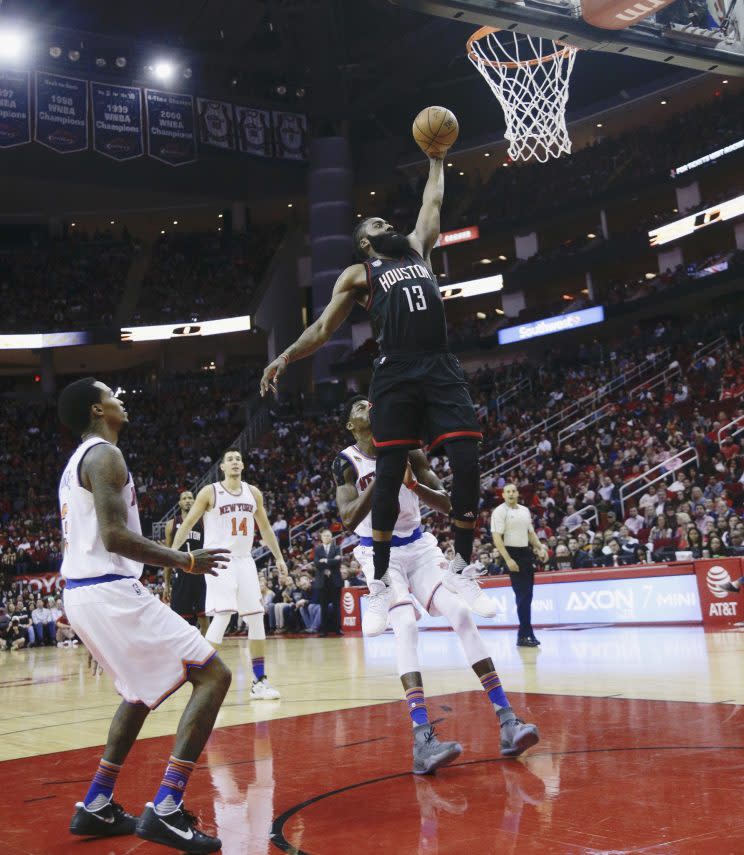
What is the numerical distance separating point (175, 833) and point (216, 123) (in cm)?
2869

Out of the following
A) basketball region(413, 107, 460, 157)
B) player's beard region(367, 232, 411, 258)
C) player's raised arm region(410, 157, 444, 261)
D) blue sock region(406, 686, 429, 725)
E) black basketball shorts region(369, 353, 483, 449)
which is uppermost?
basketball region(413, 107, 460, 157)

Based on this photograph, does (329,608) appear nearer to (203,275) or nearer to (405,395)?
(405,395)

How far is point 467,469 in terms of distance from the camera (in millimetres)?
4469

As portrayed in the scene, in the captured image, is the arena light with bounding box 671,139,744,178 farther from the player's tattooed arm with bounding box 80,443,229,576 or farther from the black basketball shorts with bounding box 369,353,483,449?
the player's tattooed arm with bounding box 80,443,229,576

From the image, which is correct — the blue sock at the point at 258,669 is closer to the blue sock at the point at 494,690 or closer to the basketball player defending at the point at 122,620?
the blue sock at the point at 494,690

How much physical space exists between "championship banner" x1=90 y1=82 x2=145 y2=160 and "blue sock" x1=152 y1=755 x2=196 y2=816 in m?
26.2

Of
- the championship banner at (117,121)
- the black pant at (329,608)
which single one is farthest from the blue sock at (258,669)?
the championship banner at (117,121)

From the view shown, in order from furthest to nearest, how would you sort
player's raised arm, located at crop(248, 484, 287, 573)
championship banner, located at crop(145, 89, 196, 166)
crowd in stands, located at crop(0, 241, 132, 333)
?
crowd in stands, located at crop(0, 241, 132, 333) < championship banner, located at crop(145, 89, 196, 166) < player's raised arm, located at crop(248, 484, 287, 573)

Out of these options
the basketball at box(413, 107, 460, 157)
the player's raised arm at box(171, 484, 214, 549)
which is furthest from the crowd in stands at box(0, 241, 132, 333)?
the basketball at box(413, 107, 460, 157)

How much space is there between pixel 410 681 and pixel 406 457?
128cm

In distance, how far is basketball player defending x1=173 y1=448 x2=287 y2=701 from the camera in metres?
8.12

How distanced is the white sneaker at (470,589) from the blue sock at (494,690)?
1.31 ft

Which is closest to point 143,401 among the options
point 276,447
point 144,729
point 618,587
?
point 276,447

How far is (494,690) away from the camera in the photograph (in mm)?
4781
